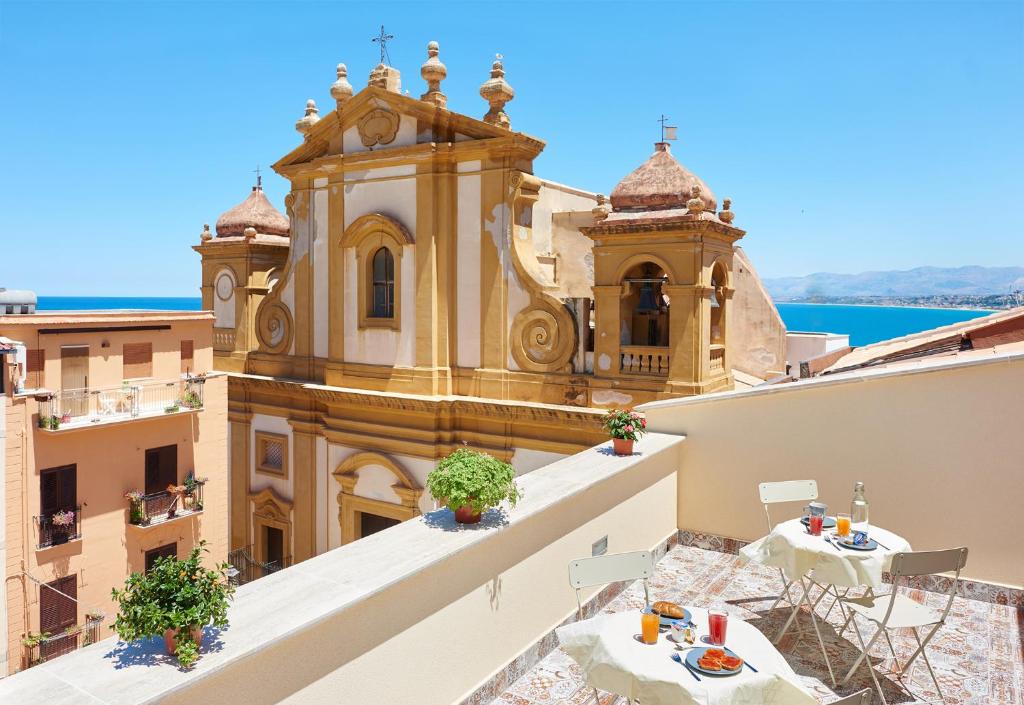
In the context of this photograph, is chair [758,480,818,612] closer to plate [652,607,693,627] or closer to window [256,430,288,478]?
plate [652,607,693,627]

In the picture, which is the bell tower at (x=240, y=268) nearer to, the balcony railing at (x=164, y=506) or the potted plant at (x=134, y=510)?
the balcony railing at (x=164, y=506)

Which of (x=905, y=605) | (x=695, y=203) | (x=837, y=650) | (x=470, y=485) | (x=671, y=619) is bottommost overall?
(x=837, y=650)

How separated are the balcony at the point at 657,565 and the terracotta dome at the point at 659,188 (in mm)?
4841

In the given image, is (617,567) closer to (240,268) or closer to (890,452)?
(890,452)

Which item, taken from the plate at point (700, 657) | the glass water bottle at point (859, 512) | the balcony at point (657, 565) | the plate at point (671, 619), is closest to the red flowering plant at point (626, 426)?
the balcony at point (657, 565)

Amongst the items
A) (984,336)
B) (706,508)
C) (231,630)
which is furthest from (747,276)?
(231,630)

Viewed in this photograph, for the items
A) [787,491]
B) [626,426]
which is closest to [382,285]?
[626,426]

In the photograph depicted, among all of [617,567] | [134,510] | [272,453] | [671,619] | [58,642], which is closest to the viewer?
[671,619]

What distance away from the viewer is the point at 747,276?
1889cm

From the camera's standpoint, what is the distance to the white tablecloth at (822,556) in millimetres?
5664

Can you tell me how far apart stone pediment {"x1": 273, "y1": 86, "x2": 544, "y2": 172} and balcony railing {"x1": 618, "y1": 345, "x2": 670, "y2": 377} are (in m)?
4.35

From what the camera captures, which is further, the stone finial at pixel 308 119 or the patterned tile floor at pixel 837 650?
the stone finial at pixel 308 119

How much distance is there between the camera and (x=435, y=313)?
14742 millimetres

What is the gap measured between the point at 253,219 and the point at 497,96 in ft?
26.9
